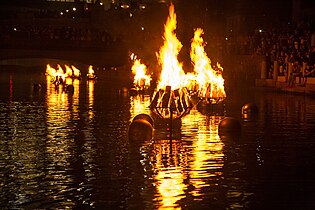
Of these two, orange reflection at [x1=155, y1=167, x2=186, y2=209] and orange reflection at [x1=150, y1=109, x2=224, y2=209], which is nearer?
orange reflection at [x1=155, y1=167, x2=186, y2=209]

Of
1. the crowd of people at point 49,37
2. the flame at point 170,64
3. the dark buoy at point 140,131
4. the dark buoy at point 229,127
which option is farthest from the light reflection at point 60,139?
the crowd of people at point 49,37

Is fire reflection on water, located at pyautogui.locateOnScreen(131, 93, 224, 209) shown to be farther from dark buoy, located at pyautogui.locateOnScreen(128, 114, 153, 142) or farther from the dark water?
dark buoy, located at pyautogui.locateOnScreen(128, 114, 153, 142)

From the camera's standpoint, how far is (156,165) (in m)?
14.6

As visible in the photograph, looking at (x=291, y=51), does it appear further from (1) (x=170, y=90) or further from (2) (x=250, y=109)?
(1) (x=170, y=90)

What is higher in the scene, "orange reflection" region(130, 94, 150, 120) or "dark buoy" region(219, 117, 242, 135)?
"dark buoy" region(219, 117, 242, 135)

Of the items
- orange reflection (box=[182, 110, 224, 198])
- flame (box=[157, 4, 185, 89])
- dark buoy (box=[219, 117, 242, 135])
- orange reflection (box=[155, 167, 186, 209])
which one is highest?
flame (box=[157, 4, 185, 89])

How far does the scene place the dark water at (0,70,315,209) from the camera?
1152 centimetres

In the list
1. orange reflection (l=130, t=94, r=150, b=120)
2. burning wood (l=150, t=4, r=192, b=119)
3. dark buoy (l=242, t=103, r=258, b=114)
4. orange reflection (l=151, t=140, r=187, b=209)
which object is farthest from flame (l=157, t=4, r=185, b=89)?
dark buoy (l=242, t=103, r=258, b=114)

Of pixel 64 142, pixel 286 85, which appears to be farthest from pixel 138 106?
pixel 286 85

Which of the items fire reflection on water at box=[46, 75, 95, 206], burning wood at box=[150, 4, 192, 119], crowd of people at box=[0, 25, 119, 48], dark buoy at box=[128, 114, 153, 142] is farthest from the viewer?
crowd of people at box=[0, 25, 119, 48]

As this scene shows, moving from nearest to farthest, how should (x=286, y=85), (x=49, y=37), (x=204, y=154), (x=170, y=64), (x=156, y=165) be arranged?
(x=156, y=165) → (x=204, y=154) → (x=170, y=64) → (x=286, y=85) → (x=49, y=37)

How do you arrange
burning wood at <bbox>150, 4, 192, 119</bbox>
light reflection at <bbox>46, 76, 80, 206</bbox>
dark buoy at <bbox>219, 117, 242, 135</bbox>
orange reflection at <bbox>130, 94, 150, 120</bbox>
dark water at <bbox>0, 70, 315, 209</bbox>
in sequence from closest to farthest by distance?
dark water at <bbox>0, 70, 315, 209</bbox> → light reflection at <bbox>46, 76, 80, 206</bbox> → burning wood at <bbox>150, 4, 192, 119</bbox> → dark buoy at <bbox>219, 117, 242, 135</bbox> → orange reflection at <bbox>130, 94, 150, 120</bbox>

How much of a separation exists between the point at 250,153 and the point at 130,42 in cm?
6503

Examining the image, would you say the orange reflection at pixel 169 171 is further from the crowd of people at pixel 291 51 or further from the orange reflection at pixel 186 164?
the crowd of people at pixel 291 51
